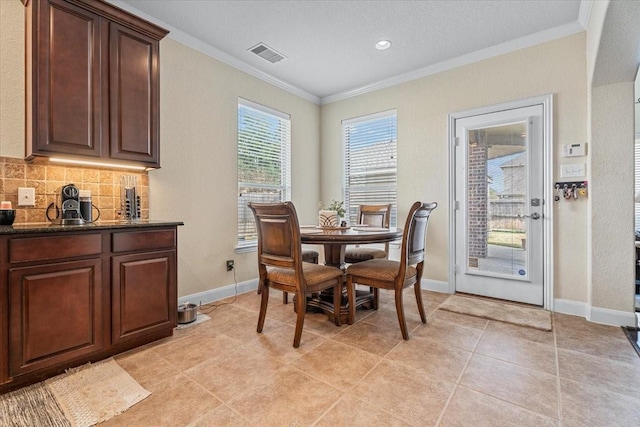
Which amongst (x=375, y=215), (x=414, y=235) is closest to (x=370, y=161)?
(x=375, y=215)

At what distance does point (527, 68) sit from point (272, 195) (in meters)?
3.15

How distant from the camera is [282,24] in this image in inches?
111

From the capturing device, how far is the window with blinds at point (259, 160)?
11.9 feet

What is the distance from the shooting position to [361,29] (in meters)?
2.91

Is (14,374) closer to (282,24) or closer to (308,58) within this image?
(282,24)

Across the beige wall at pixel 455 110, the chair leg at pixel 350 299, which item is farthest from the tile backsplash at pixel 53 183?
the beige wall at pixel 455 110

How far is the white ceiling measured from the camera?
2.58m

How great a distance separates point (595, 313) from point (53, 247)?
4.09 metres

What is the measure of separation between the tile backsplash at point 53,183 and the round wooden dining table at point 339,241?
1587 mm

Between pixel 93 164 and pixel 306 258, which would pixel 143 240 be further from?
pixel 306 258

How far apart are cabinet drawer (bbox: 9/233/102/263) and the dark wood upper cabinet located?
0.64m

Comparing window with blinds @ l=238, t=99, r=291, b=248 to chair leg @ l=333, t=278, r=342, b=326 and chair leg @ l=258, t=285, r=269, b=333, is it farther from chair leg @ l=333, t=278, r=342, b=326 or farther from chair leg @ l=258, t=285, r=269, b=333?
chair leg @ l=333, t=278, r=342, b=326

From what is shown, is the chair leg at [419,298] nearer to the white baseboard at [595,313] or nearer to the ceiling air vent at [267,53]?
the white baseboard at [595,313]

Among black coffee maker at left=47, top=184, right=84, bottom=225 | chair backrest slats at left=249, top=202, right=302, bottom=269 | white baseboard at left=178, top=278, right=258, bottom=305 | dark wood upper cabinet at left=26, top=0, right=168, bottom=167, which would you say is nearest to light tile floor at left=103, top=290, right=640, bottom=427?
white baseboard at left=178, top=278, right=258, bottom=305
